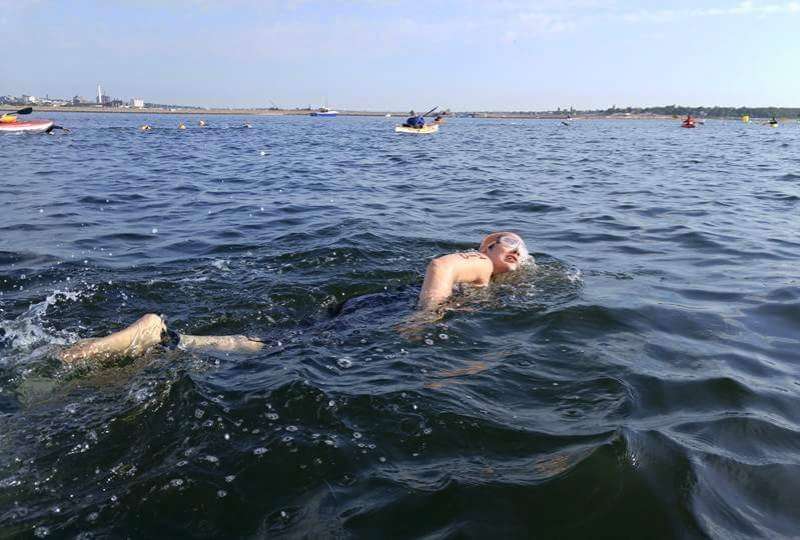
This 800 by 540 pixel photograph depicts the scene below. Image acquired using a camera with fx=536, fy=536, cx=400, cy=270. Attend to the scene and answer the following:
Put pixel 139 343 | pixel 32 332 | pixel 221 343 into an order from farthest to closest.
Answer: pixel 32 332
pixel 221 343
pixel 139 343

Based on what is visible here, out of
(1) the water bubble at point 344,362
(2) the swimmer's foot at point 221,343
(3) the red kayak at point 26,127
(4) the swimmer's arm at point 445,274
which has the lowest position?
(1) the water bubble at point 344,362

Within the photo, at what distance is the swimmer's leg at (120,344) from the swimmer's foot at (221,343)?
209 millimetres

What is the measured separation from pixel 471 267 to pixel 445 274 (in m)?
0.41

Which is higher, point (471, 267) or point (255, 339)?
point (471, 267)

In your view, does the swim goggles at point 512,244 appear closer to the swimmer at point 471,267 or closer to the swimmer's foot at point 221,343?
the swimmer at point 471,267

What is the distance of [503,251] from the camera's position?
5.71 m

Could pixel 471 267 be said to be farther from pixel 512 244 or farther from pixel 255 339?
pixel 255 339

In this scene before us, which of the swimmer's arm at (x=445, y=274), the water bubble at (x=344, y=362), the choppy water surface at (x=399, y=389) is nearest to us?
the choppy water surface at (x=399, y=389)

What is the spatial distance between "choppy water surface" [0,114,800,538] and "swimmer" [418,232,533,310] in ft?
0.75

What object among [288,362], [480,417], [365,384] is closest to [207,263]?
[288,362]

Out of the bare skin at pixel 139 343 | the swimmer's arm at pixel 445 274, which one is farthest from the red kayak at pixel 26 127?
the swimmer's arm at pixel 445 274

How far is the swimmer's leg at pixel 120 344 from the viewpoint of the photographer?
379 cm

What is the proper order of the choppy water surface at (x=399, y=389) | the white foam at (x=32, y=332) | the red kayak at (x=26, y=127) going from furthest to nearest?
the red kayak at (x=26, y=127) < the white foam at (x=32, y=332) < the choppy water surface at (x=399, y=389)

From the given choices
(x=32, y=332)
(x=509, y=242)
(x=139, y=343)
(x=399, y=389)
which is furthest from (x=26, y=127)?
(x=399, y=389)
